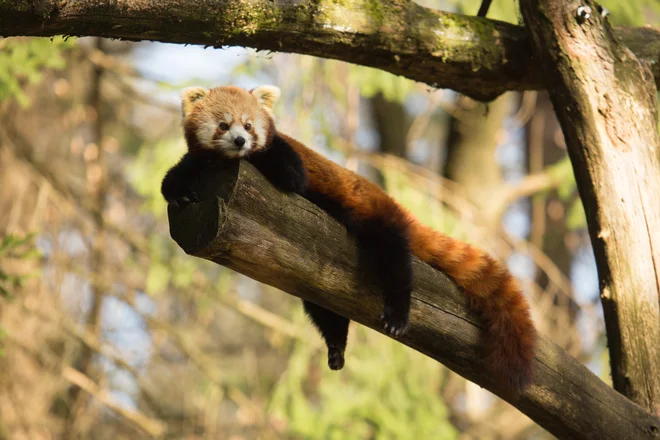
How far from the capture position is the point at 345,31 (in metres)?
2.84

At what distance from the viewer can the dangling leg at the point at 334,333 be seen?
322 cm

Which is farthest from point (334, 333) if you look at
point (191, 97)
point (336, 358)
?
point (191, 97)

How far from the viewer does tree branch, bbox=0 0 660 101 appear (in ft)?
7.41

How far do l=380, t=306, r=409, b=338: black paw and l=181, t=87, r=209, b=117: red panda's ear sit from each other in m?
1.31

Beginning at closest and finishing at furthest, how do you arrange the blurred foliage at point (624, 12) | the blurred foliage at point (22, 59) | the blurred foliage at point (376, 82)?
the blurred foliage at point (22, 59) < the blurred foliage at point (624, 12) < the blurred foliage at point (376, 82)

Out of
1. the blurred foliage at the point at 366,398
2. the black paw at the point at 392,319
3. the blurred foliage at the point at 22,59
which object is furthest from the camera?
the blurred foliage at the point at 366,398

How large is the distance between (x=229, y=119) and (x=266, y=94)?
0.40 meters

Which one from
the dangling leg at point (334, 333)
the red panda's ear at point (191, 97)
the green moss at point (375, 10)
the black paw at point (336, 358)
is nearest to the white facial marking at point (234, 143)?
the red panda's ear at point (191, 97)

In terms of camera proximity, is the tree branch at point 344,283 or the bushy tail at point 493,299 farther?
the bushy tail at point 493,299

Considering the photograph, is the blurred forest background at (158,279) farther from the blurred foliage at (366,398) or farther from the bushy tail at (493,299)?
the bushy tail at (493,299)

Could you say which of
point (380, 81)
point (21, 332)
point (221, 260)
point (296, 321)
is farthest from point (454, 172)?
point (221, 260)

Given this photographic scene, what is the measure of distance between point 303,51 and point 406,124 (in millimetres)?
5998

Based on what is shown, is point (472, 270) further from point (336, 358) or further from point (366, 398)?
point (366, 398)

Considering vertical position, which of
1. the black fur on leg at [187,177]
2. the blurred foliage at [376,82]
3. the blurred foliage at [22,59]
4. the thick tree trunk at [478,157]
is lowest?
the thick tree trunk at [478,157]
